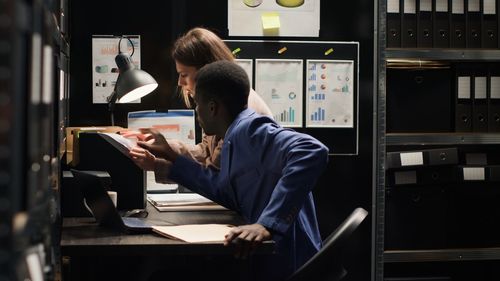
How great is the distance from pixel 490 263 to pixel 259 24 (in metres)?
1.54

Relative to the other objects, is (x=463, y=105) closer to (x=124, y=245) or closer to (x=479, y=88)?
(x=479, y=88)

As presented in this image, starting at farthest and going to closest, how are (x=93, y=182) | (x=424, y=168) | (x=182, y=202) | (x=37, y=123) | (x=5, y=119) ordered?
(x=424, y=168) < (x=182, y=202) < (x=93, y=182) < (x=37, y=123) < (x=5, y=119)

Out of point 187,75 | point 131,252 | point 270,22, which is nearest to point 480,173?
point 270,22

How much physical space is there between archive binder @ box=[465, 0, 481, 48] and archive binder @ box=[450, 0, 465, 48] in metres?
0.02

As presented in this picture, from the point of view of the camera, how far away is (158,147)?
2.40 metres

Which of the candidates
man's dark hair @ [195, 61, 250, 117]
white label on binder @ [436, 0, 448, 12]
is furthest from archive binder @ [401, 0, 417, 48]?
man's dark hair @ [195, 61, 250, 117]

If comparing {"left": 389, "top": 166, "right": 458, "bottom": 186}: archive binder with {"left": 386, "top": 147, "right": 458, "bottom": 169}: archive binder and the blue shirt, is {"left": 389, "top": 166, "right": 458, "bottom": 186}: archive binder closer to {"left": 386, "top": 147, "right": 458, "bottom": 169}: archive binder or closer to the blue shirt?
{"left": 386, "top": 147, "right": 458, "bottom": 169}: archive binder

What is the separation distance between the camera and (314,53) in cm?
358

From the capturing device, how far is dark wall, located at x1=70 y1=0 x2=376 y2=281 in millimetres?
3449

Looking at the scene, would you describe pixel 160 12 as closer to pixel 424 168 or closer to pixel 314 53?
pixel 314 53

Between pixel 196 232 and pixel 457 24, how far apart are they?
1.94 meters

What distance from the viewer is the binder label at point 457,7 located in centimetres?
341

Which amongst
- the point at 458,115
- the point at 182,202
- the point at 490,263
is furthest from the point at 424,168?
the point at 182,202

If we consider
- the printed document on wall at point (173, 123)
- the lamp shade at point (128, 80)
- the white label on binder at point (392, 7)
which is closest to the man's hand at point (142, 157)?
the lamp shade at point (128, 80)
